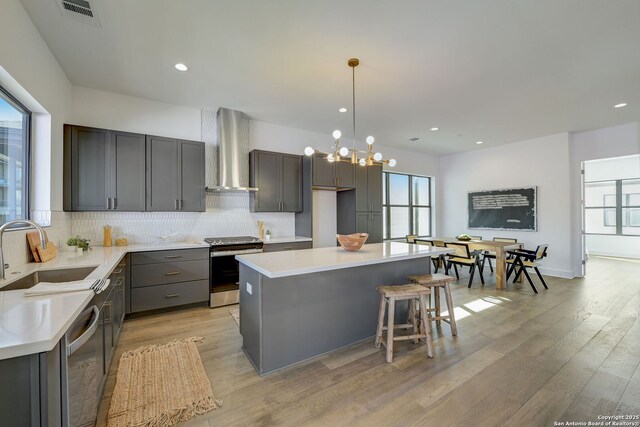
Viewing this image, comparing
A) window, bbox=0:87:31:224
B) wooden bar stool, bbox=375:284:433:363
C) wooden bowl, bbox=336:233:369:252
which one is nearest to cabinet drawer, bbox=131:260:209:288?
window, bbox=0:87:31:224

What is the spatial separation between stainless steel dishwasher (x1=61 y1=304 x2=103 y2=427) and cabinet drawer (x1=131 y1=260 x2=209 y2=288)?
1746mm

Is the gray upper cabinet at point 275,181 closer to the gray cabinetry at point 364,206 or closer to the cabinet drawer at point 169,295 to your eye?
the gray cabinetry at point 364,206

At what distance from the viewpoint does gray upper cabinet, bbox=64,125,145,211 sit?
3184mm

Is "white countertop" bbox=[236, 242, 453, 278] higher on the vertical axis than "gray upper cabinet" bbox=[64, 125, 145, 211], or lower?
lower

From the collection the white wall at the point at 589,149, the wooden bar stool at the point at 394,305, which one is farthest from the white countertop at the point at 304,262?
the white wall at the point at 589,149

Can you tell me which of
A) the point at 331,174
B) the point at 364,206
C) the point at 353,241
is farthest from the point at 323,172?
the point at 353,241

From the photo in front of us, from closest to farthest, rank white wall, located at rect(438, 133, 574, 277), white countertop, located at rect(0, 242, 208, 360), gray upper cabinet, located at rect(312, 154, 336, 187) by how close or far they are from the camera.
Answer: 1. white countertop, located at rect(0, 242, 208, 360)
2. gray upper cabinet, located at rect(312, 154, 336, 187)
3. white wall, located at rect(438, 133, 574, 277)

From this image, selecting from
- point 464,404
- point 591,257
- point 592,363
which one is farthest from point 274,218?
point 591,257

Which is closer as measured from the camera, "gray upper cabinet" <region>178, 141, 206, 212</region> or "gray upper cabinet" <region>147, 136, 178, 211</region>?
"gray upper cabinet" <region>147, 136, 178, 211</region>

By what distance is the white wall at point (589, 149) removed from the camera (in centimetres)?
488

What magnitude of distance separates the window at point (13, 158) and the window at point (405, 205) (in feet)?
19.7

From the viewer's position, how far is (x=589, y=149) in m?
5.33

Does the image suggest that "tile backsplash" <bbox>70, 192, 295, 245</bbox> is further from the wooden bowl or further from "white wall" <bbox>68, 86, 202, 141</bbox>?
the wooden bowl

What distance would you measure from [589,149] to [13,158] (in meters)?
8.73
